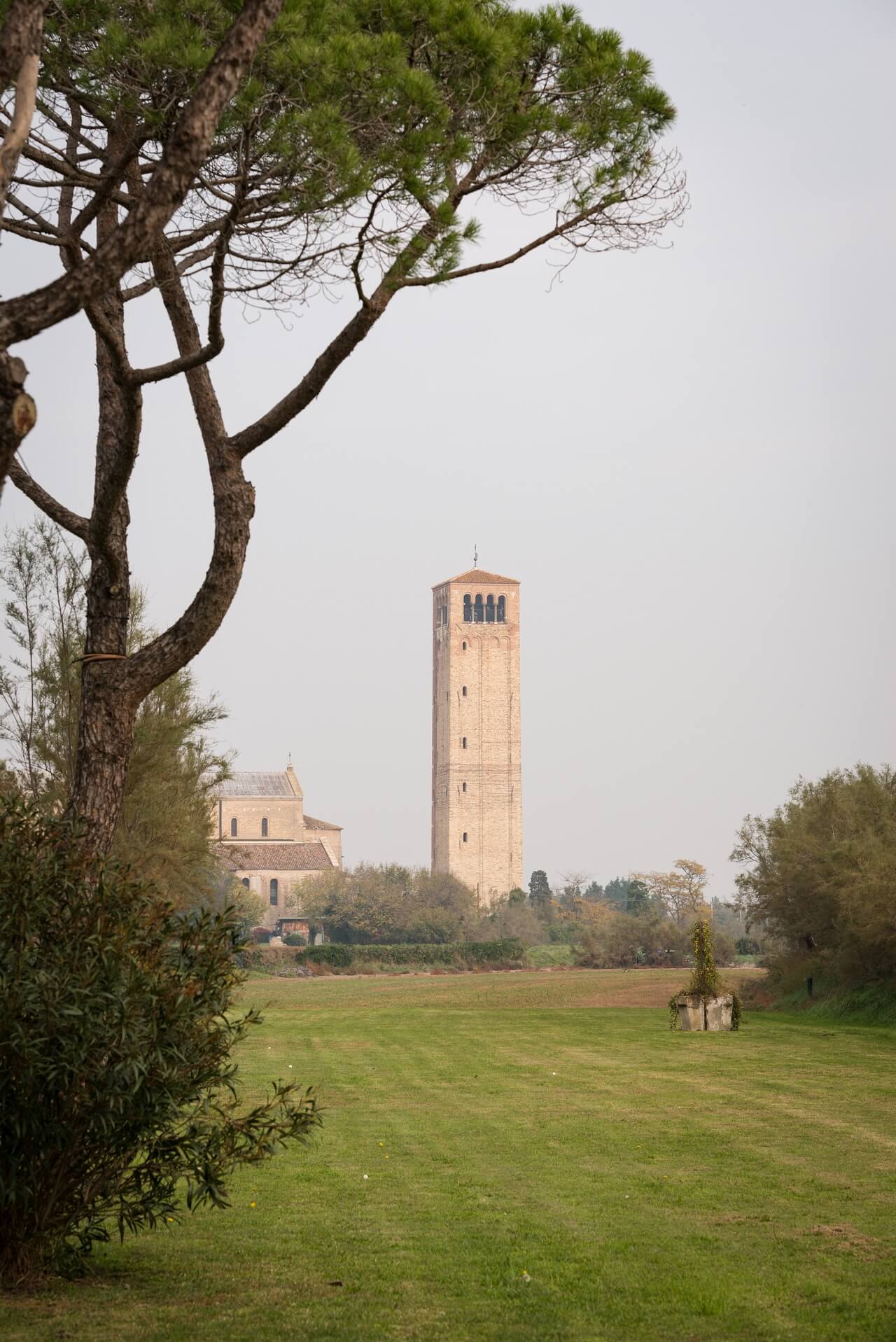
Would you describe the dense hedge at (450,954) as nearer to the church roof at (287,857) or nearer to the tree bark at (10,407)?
the church roof at (287,857)

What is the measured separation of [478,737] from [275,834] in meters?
16.5

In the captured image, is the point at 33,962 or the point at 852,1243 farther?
the point at 852,1243

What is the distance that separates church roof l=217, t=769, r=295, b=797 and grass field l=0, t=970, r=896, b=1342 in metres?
86.4

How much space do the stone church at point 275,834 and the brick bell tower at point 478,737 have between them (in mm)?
8869

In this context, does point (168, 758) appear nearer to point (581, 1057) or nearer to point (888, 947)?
point (581, 1057)

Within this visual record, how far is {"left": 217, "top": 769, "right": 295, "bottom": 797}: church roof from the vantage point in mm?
104500

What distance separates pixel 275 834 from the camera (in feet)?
336

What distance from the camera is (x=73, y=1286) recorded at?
666cm

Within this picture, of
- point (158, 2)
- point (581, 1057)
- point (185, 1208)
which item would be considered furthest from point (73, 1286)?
point (581, 1057)

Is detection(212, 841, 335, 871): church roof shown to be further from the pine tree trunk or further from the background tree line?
the pine tree trunk

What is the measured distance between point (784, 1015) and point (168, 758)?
1352 centimetres

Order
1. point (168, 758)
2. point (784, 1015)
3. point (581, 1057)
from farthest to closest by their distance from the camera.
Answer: point (784, 1015) < point (168, 758) < point (581, 1057)

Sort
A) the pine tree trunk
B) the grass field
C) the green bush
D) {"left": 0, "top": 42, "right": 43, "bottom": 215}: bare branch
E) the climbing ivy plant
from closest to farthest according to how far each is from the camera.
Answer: {"left": 0, "top": 42, "right": 43, "bottom": 215}: bare branch → the green bush → the grass field → the pine tree trunk → the climbing ivy plant

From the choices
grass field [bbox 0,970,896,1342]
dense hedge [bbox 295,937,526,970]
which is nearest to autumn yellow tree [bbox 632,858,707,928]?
dense hedge [bbox 295,937,526,970]
